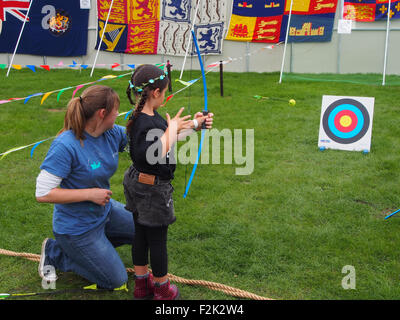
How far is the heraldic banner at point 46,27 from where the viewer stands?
35.0 feet

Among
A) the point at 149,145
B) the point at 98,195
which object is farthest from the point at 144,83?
the point at 98,195

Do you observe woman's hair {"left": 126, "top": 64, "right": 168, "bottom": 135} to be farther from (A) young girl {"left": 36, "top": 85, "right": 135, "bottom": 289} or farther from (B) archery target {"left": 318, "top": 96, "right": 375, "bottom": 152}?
(B) archery target {"left": 318, "top": 96, "right": 375, "bottom": 152}

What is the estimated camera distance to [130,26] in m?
10.4

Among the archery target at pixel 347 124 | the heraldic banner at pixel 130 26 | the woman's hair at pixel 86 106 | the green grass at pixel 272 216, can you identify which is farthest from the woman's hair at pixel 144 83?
the heraldic banner at pixel 130 26

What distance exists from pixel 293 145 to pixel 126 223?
2861 millimetres

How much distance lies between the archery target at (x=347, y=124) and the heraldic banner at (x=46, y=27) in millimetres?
7878

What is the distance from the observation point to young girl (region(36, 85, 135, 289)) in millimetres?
2158

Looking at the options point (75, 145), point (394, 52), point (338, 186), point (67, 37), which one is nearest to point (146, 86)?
point (75, 145)

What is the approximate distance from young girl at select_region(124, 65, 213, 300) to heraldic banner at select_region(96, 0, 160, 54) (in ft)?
28.4

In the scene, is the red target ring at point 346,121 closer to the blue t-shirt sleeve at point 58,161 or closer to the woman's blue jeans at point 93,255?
the woman's blue jeans at point 93,255

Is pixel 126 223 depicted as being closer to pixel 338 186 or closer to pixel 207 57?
pixel 338 186

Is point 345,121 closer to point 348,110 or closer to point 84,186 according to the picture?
point 348,110

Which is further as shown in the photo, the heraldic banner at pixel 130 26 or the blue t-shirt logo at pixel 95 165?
the heraldic banner at pixel 130 26

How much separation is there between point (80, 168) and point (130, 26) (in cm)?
890
